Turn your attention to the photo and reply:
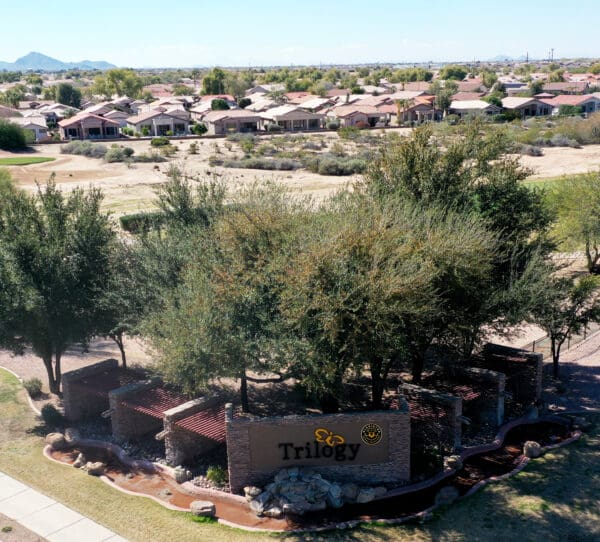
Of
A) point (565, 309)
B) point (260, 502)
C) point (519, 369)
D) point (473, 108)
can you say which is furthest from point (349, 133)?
point (260, 502)

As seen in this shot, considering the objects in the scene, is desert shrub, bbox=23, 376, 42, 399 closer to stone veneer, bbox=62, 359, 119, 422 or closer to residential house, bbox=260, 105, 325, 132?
stone veneer, bbox=62, 359, 119, 422

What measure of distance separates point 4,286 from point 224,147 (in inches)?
2743

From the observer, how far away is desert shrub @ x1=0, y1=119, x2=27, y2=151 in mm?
90750

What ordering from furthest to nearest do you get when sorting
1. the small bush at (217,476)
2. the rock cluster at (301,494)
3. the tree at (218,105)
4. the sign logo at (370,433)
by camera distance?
1. the tree at (218,105)
2. the small bush at (217,476)
3. the sign logo at (370,433)
4. the rock cluster at (301,494)

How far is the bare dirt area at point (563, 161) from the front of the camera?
72.8 meters

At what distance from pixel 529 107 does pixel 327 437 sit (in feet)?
389

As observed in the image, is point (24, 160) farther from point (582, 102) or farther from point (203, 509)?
point (582, 102)

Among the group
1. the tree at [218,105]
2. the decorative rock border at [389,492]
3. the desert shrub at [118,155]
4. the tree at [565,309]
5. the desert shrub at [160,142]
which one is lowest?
the decorative rock border at [389,492]

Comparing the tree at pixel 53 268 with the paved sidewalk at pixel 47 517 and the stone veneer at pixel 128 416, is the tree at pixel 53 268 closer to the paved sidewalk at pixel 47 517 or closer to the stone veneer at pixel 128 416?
the stone veneer at pixel 128 416

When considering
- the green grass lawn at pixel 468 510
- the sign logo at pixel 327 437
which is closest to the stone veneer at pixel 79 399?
the green grass lawn at pixel 468 510

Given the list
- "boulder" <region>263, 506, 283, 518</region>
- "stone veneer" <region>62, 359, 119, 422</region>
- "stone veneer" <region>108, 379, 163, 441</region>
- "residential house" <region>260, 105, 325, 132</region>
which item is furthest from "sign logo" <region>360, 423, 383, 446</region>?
"residential house" <region>260, 105, 325, 132</region>

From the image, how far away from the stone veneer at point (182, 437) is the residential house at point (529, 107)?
4534 inches

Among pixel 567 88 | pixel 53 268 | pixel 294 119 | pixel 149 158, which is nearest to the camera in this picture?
pixel 53 268

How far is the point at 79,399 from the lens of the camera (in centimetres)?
2447
